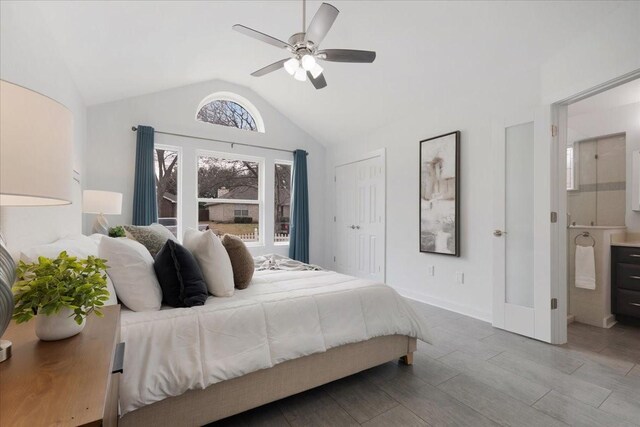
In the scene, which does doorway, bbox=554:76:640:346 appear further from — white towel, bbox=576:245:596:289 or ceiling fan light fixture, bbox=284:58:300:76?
ceiling fan light fixture, bbox=284:58:300:76

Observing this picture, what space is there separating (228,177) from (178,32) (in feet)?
7.62

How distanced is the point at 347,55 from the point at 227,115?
314cm

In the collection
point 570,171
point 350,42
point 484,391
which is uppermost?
point 350,42

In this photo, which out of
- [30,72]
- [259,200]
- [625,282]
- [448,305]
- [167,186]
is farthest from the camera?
[259,200]

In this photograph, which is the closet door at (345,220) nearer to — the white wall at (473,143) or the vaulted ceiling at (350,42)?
the white wall at (473,143)

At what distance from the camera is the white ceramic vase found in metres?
0.90

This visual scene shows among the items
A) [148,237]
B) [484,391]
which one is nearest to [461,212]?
[484,391]

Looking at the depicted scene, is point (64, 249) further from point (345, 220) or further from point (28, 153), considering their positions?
point (345, 220)

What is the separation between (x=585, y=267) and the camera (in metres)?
3.15

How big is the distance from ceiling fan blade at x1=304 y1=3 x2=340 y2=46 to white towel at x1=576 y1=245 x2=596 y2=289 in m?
3.33

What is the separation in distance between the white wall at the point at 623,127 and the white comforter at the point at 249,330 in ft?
10.1

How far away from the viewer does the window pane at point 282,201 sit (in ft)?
17.6

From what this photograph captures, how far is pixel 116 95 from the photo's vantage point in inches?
151

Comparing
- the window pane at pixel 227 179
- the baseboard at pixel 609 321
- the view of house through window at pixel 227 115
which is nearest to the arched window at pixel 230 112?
the view of house through window at pixel 227 115
